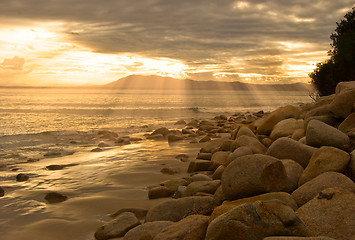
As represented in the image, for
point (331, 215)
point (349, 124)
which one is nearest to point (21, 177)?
point (331, 215)

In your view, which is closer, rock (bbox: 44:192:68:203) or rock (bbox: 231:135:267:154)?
rock (bbox: 44:192:68:203)

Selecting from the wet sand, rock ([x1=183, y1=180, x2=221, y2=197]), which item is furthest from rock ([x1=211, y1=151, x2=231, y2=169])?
rock ([x1=183, y1=180, x2=221, y2=197])

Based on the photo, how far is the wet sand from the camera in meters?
4.89

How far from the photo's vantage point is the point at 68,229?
479 cm

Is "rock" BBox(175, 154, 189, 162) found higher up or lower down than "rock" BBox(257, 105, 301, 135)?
lower down

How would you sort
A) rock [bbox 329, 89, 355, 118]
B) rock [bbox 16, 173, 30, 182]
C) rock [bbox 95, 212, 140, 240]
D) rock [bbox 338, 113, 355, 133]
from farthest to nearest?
rock [bbox 16, 173, 30, 182], rock [bbox 329, 89, 355, 118], rock [bbox 338, 113, 355, 133], rock [bbox 95, 212, 140, 240]

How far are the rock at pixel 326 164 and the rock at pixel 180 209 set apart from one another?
1.38 meters

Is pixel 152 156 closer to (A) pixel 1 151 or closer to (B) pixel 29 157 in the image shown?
(B) pixel 29 157

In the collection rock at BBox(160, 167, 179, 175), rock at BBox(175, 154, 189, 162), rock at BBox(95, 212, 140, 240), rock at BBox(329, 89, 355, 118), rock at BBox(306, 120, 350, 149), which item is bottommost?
rock at BBox(175, 154, 189, 162)

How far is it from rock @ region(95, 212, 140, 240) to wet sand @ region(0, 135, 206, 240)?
7.1 inches

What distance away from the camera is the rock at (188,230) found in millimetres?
3385

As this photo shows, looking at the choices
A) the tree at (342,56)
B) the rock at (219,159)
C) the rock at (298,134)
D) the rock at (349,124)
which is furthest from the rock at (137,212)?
the tree at (342,56)

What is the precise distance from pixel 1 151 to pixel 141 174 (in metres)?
6.87

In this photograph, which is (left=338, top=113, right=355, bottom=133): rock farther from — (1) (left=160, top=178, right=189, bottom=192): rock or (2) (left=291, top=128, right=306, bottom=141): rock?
(1) (left=160, top=178, right=189, bottom=192): rock
